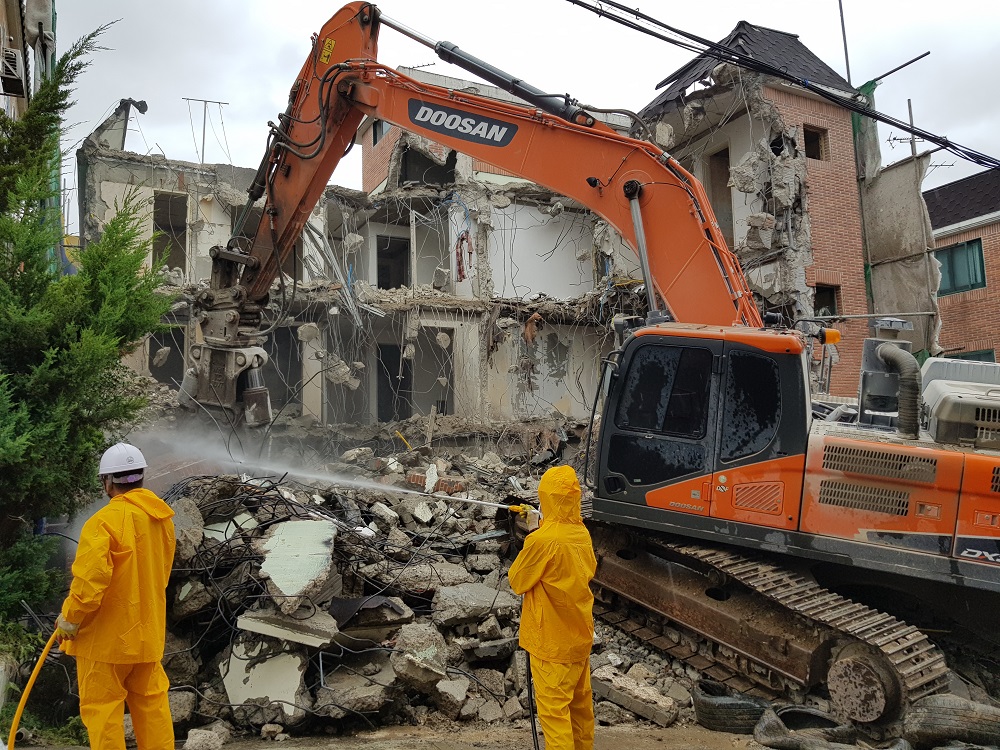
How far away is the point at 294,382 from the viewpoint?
1908cm

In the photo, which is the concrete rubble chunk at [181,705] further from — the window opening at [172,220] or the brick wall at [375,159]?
the brick wall at [375,159]

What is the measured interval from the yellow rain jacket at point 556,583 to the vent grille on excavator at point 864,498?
2.32 meters

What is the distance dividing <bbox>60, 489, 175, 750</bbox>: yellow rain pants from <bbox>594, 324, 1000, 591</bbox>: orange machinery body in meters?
3.49

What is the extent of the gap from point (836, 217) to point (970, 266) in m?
8.04

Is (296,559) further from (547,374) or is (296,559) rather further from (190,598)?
(547,374)

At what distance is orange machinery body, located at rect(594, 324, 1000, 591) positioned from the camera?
4.94m

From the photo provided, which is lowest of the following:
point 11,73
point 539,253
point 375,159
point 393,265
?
point 11,73

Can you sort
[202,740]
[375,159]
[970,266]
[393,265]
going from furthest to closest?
[375,159], [393,265], [970,266], [202,740]

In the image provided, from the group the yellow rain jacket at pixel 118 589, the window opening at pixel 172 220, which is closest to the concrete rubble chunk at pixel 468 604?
the yellow rain jacket at pixel 118 589

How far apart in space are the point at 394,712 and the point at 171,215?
58.0 feet

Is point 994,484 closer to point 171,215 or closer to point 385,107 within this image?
point 385,107

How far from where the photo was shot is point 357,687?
4.91m

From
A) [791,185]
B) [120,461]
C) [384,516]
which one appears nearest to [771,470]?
[384,516]

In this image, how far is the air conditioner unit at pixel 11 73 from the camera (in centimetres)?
633
